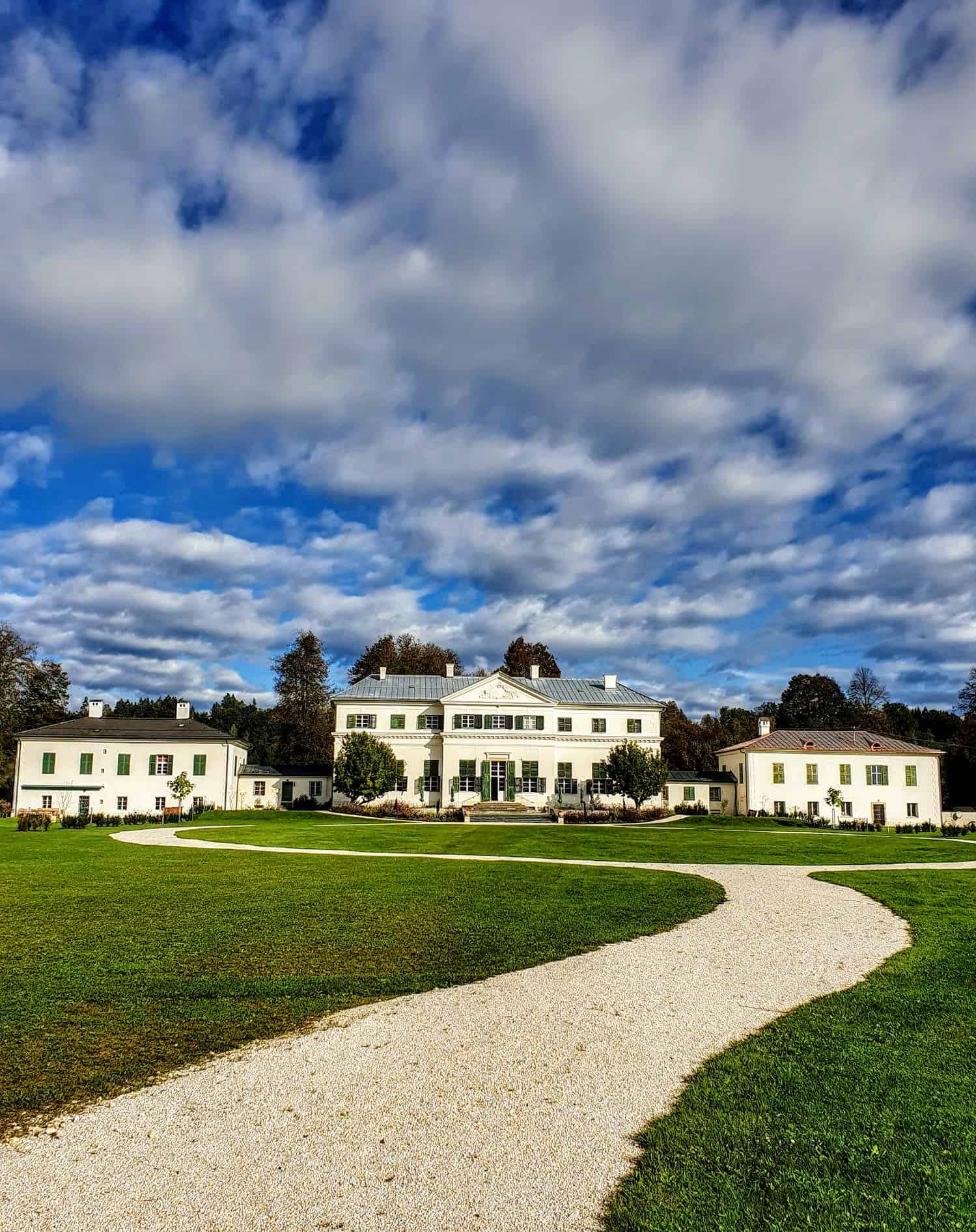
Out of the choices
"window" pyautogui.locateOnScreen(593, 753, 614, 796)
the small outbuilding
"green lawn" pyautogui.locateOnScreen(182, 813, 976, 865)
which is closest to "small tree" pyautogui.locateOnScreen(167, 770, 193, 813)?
"green lawn" pyautogui.locateOnScreen(182, 813, 976, 865)

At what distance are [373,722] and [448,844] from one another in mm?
21466

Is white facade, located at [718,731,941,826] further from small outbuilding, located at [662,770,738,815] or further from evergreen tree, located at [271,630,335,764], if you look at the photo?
evergreen tree, located at [271,630,335,764]

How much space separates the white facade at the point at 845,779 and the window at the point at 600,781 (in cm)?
772

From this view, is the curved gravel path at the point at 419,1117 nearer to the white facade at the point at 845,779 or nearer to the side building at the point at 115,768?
the side building at the point at 115,768

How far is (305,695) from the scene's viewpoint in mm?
58812

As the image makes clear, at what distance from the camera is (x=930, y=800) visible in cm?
4522

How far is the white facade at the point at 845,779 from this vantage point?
44719 millimetres

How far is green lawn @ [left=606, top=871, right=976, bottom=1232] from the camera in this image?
396 centimetres

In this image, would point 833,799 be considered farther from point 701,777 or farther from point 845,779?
point 701,777

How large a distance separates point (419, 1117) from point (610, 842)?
66.9ft

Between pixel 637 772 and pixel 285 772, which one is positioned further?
pixel 285 772

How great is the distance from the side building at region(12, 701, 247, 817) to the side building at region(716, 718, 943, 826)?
28.3 m

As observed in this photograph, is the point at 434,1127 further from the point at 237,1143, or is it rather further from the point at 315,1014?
the point at 315,1014

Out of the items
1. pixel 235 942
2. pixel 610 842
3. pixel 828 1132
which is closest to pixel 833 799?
pixel 610 842
